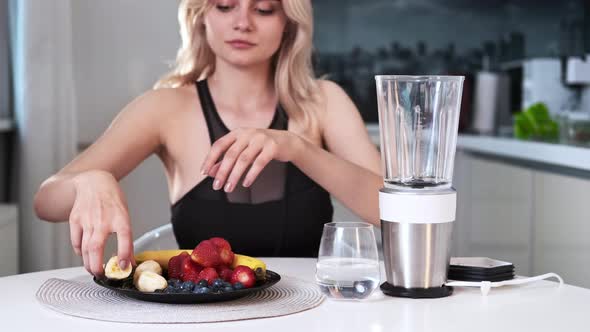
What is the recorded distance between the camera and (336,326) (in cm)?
125

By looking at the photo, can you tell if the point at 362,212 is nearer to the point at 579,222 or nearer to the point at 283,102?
the point at 283,102

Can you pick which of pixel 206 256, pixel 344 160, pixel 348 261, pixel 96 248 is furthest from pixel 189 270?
pixel 344 160

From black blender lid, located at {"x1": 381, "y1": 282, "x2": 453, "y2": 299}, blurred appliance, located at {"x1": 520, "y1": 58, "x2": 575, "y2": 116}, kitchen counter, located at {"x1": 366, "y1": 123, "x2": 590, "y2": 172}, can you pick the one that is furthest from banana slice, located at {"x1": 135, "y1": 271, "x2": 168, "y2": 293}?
blurred appliance, located at {"x1": 520, "y1": 58, "x2": 575, "y2": 116}

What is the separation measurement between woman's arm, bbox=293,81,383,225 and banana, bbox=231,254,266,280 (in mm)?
342

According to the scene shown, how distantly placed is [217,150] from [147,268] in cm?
22

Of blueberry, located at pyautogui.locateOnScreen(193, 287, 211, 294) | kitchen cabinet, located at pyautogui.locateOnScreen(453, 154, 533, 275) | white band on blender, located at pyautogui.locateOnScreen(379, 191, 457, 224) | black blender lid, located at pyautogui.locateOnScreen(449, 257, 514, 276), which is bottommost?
kitchen cabinet, located at pyautogui.locateOnScreen(453, 154, 533, 275)

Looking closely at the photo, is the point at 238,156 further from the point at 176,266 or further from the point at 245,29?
the point at 245,29

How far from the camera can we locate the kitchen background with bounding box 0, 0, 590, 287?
3.14m

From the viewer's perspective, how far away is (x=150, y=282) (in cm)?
138

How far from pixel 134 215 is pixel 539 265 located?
5.11 feet

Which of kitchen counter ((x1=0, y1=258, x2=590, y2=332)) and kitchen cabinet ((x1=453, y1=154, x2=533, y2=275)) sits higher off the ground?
kitchen counter ((x1=0, y1=258, x2=590, y2=332))

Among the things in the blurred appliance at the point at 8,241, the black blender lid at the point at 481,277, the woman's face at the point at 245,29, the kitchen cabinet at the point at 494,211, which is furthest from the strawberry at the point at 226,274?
the kitchen cabinet at the point at 494,211

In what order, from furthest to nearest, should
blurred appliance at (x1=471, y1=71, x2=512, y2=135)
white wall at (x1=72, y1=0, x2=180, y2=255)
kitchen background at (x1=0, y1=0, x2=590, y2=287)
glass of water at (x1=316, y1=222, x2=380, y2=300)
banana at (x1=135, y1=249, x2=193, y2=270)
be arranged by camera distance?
blurred appliance at (x1=471, y1=71, x2=512, y2=135)
white wall at (x1=72, y1=0, x2=180, y2=255)
kitchen background at (x1=0, y1=0, x2=590, y2=287)
banana at (x1=135, y1=249, x2=193, y2=270)
glass of water at (x1=316, y1=222, x2=380, y2=300)

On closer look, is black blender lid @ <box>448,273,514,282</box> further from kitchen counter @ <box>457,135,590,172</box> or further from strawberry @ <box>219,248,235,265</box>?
kitchen counter @ <box>457,135,590,172</box>
